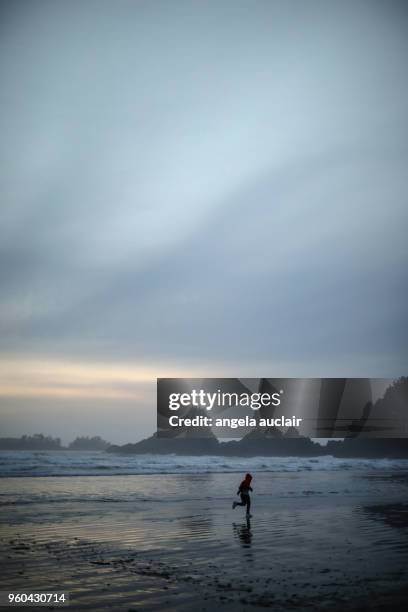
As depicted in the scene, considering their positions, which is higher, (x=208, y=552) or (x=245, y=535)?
(x=208, y=552)

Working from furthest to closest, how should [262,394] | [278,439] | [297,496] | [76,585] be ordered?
[278,439] < [262,394] < [297,496] < [76,585]

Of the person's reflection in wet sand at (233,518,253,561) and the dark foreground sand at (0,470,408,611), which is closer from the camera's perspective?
the dark foreground sand at (0,470,408,611)

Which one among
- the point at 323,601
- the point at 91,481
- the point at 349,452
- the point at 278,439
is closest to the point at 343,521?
the point at 323,601

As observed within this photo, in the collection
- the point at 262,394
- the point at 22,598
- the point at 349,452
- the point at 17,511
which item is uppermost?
→ the point at 262,394

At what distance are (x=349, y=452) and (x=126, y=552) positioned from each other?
89207 mm

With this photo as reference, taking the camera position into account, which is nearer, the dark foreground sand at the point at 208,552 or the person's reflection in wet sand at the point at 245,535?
the dark foreground sand at the point at 208,552

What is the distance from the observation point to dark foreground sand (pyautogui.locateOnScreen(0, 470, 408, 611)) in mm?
10531

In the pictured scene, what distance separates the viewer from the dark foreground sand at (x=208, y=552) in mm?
10531

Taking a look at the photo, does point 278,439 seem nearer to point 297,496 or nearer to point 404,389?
point 404,389

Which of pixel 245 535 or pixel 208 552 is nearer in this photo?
pixel 208 552

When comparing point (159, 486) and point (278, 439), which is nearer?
point (159, 486)

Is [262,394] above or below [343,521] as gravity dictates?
above

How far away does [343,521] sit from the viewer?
70.6 ft

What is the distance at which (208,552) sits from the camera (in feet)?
49.7
